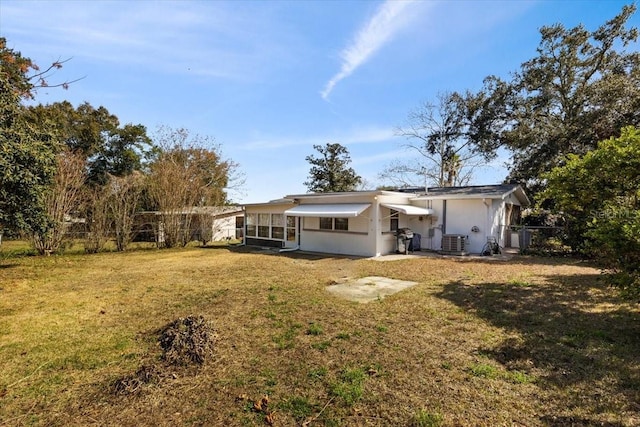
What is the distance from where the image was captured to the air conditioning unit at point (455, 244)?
1617 cm

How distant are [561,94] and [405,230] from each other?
740 inches

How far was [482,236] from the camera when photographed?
16344 mm

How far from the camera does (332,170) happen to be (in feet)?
123

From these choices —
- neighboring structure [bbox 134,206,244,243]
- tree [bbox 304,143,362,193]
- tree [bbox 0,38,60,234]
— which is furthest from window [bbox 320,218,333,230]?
tree [bbox 304,143,362,193]

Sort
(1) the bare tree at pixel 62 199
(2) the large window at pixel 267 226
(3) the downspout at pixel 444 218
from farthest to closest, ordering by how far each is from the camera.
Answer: (2) the large window at pixel 267 226 → (3) the downspout at pixel 444 218 → (1) the bare tree at pixel 62 199

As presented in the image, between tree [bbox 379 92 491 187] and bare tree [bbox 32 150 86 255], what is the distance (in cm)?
2667

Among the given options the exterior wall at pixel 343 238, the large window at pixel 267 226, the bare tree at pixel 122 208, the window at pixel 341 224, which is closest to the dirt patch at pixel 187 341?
the exterior wall at pixel 343 238

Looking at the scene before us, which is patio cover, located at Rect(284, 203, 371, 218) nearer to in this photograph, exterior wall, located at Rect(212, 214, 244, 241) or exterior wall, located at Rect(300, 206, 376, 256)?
exterior wall, located at Rect(300, 206, 376, 256)

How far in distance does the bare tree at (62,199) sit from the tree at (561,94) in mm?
27166

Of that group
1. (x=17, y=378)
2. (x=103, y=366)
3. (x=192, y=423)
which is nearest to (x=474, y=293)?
(x=192, y=423)

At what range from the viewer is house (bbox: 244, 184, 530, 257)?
51.9ft

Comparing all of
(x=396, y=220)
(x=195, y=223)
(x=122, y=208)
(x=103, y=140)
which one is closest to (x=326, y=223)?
(x=396, y=220)

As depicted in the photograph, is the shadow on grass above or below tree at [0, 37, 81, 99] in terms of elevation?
below

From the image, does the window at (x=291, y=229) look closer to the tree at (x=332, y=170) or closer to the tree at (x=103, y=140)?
the tree at (x=332, y=170)
